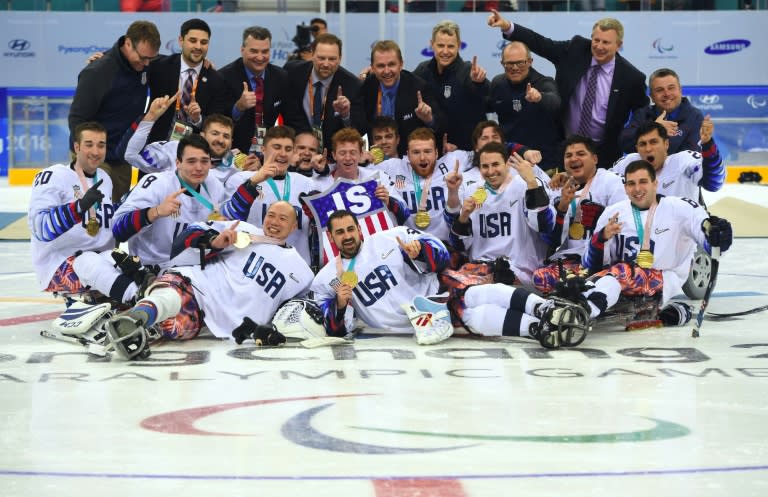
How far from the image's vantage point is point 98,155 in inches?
246

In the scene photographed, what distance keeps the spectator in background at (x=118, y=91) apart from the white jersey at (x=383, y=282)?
1796 mm

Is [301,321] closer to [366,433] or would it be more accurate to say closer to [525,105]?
[366,433]

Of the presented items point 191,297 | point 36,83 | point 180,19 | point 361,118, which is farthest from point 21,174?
point 191,297

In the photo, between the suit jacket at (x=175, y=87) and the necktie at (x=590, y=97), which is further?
the necktie at (x=590, y=97)

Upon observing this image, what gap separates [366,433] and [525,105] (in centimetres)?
373

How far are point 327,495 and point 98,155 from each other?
3657mm

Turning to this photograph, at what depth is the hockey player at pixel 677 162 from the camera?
259 inches

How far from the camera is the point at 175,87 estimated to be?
6914 mm

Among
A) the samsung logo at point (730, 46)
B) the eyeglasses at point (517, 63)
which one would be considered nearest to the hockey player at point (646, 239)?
the eyeglasses at point (517, 63)

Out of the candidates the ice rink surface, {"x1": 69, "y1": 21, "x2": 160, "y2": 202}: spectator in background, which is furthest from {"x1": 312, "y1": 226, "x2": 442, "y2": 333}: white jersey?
{"x1": 69, "y1": 21, "x2": 160, "y2": 202}: spectator in background

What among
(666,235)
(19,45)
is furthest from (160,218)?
(19,45)

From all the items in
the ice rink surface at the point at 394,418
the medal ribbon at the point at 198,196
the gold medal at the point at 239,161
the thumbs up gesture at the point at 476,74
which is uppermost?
the thumbs up gesture at the point at 476,74

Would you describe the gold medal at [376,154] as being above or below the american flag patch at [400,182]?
above

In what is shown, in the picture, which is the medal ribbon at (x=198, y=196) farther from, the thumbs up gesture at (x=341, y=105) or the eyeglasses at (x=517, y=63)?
the eyeglasses at (x=517, y=63)
